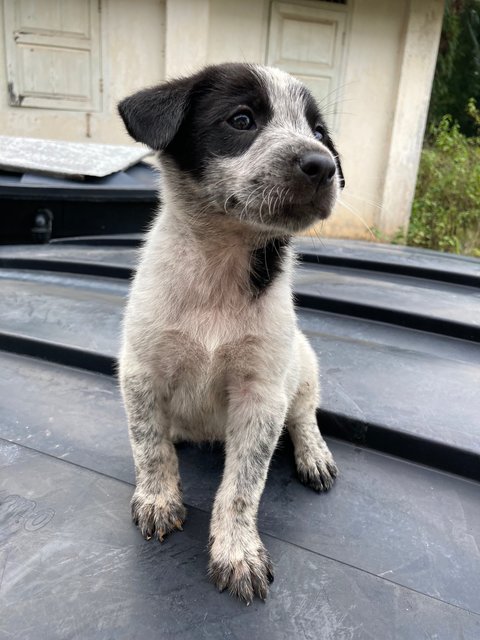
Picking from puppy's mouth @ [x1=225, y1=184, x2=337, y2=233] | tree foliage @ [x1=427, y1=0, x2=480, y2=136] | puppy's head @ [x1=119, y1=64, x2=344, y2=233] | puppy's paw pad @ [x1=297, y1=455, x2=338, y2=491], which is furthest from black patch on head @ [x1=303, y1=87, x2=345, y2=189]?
tree foliage @ [x1=427, y1=0, x2=480, y2=136]

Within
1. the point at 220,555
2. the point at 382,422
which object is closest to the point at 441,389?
the point at 382,422

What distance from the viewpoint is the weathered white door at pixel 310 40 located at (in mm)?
8234

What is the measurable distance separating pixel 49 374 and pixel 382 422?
4.90ft

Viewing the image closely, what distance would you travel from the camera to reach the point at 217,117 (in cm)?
193

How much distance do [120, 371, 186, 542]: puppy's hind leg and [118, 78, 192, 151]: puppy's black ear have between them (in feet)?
2.64

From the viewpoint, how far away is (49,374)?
248 cm

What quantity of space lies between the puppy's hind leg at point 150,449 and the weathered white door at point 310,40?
7.36 meters

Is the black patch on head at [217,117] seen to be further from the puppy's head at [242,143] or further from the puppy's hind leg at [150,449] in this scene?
the puppy's hind leg at [150,449]

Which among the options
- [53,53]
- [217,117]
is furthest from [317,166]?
[53,53]

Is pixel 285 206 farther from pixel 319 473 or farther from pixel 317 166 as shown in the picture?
pixel 319 473

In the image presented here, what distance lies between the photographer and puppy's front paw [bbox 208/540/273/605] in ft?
4.94

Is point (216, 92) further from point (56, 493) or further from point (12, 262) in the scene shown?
point (12, 262)

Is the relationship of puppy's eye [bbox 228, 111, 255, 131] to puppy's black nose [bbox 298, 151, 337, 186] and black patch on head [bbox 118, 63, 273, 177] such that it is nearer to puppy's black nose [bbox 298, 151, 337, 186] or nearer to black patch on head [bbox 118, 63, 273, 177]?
black patch on head [bbox 118, 63, 273, 177]

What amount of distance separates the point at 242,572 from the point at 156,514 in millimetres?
324
